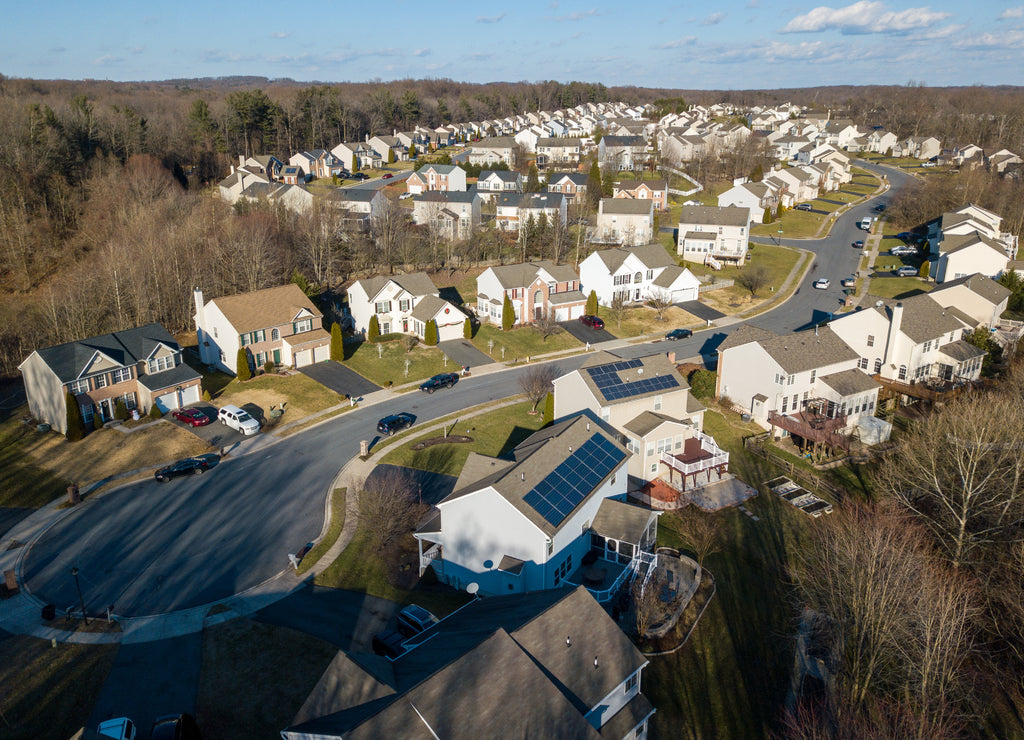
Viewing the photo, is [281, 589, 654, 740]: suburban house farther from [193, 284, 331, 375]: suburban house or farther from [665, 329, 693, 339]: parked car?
[665, 329, 693, 339]: parked car

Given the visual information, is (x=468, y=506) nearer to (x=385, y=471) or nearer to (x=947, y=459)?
(x=385, y=471)

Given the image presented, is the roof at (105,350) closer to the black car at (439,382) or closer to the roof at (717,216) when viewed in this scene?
the black car at (439,382)

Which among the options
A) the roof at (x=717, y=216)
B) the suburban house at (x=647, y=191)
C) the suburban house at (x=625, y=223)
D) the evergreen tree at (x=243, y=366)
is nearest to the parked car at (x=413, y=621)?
the evergreen tree at (x=243, y=366)

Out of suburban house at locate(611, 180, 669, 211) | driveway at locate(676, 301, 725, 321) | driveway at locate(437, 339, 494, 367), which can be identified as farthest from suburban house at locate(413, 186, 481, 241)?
driveway at locate(676, 301, 725, 321)

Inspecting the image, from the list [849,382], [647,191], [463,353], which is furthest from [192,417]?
[647,191]

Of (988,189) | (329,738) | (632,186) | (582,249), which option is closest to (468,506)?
(329,738)
